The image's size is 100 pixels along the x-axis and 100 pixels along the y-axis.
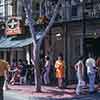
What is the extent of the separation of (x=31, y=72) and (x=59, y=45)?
2.77m

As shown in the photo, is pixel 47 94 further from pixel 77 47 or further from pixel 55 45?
pixel 55 45

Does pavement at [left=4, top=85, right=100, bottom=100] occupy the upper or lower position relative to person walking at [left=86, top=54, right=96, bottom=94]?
lower

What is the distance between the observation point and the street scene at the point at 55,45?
68.9 feet

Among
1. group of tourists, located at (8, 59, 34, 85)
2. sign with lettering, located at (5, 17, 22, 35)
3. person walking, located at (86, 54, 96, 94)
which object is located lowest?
group of tourists, located at (8, 59, 34, 85)

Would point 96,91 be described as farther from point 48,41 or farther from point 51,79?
point 48,41

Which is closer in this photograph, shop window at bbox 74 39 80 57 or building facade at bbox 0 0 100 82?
building facade at bbox 0 0 100 82

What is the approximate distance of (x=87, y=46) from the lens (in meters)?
24.3

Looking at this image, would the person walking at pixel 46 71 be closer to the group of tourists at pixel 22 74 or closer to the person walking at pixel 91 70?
the group of tourists at pixel 22 74

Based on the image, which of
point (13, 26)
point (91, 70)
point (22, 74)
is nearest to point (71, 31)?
point (22, 74)

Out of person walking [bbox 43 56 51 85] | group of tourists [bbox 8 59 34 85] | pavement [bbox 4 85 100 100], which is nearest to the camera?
pavement [bbox 4 85 100 100]

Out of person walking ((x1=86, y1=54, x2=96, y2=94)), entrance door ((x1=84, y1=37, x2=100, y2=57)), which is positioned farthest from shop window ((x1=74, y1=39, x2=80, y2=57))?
person walking ((x1=86, y1=54, x2=96, y2=94))

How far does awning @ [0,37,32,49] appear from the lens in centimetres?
2584

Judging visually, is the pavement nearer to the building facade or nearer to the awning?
the building facade

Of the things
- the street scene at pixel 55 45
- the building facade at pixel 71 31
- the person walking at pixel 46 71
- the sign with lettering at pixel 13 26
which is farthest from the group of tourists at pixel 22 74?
the sign with lettering at pixel 13 26
